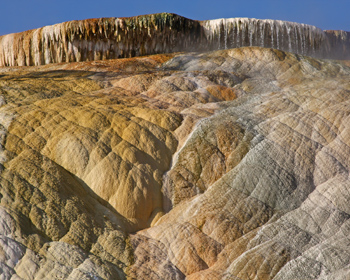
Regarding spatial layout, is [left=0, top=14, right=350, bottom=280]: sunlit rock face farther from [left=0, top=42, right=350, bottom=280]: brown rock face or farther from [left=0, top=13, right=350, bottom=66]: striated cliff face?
[left=0, top=13, right=350, bottom=66]: striated cliff face

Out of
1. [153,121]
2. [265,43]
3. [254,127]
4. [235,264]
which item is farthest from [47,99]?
[265,43]

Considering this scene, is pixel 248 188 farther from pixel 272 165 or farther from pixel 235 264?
pixel 235 264

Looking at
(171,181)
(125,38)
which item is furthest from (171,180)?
(125,38)

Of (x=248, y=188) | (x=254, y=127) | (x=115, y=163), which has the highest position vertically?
(x=254, y=127)

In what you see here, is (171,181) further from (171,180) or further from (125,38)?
(125,38)

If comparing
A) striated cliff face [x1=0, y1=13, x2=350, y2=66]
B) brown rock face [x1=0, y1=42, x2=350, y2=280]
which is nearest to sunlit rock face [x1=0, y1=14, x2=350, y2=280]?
brown rock face [x1=0, y1=42, x2=350, y2=280]

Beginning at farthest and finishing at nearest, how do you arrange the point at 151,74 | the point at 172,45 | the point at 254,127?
1. the point at 172,45
2. the point at 151,74
3. the point at 254,127

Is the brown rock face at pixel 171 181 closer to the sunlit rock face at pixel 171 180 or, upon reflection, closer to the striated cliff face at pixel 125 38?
the sunlit rock face at pixel 171 180
